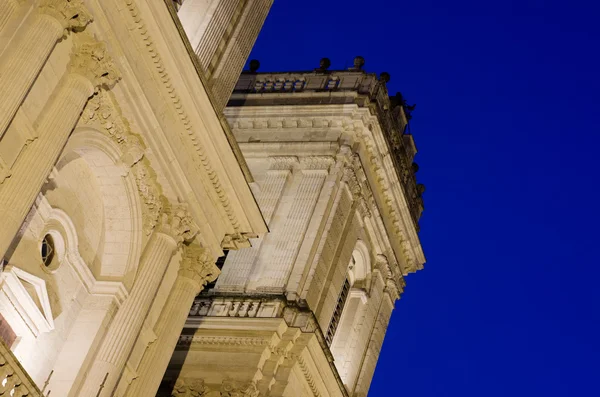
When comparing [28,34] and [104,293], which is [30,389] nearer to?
[104,293]

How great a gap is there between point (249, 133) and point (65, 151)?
17592 millimetres

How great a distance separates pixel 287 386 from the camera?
32.1 meters

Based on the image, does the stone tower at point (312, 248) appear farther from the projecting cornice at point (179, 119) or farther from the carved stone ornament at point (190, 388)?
the projecting cornice at point (179, 119)

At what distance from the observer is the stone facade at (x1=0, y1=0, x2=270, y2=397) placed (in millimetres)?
20688

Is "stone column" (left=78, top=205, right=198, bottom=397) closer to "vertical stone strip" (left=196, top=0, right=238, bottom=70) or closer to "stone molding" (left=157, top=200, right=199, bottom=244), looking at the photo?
"stone molding" (left=157, top=200, right=199, bottom=244)

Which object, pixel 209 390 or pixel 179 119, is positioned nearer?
pixel 179 119

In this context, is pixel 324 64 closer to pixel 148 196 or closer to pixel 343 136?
pixel 343 136

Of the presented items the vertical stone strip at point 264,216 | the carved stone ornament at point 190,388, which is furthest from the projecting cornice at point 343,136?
the carved stone ornament at point 190,388

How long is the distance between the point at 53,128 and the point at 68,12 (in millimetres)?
2062

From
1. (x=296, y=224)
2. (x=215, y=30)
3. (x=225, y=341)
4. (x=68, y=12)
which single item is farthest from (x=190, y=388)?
(x=68, y=12)

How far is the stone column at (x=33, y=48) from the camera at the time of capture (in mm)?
19172

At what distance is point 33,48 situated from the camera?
19875 millimetres

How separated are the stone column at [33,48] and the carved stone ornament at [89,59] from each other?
1.30 ft

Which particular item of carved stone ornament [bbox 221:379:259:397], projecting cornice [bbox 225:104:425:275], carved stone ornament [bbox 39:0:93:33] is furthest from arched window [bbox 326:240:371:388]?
carved stone ornament [bbox 39:0:93:33]
